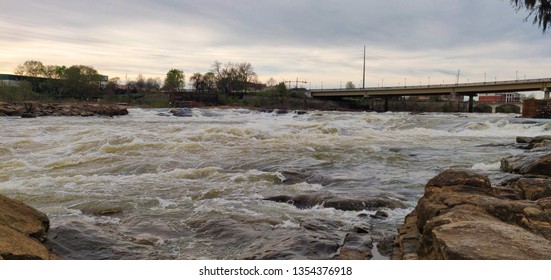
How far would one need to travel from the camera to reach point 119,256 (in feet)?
17.1

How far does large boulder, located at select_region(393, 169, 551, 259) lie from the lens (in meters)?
3.46

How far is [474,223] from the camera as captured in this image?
4.04 m

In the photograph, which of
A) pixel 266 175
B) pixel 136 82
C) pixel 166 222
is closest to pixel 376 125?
pixel 266 175

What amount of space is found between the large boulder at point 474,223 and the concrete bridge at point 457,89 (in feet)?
173

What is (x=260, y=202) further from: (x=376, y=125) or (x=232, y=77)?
(x=232, y=77)

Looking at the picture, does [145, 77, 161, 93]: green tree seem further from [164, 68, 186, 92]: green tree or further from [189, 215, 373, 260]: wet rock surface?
[189, 215, 373, 260]: wet rock surface

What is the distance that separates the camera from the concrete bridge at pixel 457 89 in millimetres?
52594

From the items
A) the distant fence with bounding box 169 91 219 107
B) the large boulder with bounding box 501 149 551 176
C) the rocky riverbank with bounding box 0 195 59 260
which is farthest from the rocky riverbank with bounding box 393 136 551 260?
the distant fence with bounding box 169 91 219 107

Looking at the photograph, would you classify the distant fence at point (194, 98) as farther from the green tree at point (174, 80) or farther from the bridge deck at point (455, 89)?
the green tree at point (174, 80)

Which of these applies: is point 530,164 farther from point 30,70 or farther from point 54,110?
point 30,70

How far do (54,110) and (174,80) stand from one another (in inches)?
2869

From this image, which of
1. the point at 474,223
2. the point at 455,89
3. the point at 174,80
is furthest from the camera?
the point at 174,80

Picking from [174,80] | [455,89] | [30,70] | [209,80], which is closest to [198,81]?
[209,80]

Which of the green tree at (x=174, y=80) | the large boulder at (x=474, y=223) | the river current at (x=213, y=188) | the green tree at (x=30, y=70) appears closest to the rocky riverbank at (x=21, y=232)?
the river current at (x=213, y=188)
